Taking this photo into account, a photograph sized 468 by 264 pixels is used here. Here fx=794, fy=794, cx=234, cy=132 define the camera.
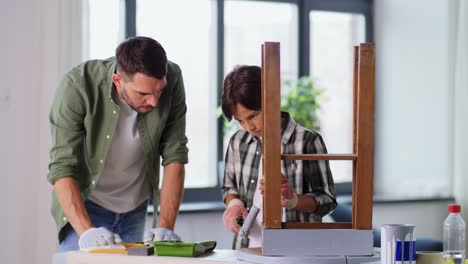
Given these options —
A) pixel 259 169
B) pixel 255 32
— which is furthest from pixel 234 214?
pixel 255 32

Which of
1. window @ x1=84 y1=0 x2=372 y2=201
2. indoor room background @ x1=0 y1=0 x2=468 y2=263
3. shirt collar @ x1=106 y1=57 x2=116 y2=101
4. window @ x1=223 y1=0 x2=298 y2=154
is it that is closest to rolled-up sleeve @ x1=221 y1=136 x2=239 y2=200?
shirt collar @ x1=106 y1=57 x2=116 y2=101

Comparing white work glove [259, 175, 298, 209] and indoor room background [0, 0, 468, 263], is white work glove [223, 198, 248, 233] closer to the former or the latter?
white work glove [259, 175, 298, 209]

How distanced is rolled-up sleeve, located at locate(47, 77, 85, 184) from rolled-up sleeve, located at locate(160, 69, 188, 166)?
0.36 metres

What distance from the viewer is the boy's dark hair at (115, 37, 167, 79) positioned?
2762 mm

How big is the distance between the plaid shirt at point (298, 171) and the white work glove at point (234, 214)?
0.27 ft

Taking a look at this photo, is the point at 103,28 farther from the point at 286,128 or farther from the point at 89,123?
the point at 286,128

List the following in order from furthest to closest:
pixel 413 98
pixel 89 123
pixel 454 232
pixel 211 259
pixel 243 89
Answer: pixel 413 98 → pixel 89 123 → pixel 243 89 → pixel 454 232 → pixel 211 259

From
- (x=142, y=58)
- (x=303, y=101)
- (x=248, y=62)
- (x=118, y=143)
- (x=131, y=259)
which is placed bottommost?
(x=131, y=259)

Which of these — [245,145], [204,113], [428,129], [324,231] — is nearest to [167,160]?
[245,145]

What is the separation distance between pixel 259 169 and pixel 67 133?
28.6 inches

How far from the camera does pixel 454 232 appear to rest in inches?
108

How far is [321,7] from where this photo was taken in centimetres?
568

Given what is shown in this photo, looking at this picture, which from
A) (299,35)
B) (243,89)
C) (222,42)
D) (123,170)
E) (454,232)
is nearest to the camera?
(454,232)

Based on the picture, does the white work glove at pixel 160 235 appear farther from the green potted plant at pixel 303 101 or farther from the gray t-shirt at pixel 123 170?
the green potted plant at pixel 303 101
